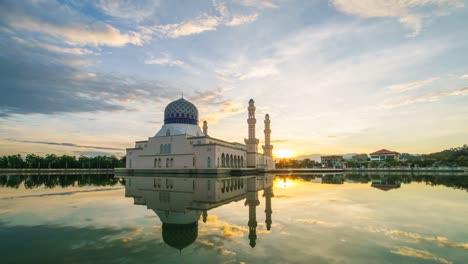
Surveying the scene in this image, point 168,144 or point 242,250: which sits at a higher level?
point 168,144

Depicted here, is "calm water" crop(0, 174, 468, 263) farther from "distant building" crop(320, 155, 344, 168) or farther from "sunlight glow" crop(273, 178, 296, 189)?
"distant building" crop(320, 155, 344, 168)

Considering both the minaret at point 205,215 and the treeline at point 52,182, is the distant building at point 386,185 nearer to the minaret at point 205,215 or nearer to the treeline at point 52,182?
the minaret at point 205,215

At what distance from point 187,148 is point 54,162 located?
139 feet

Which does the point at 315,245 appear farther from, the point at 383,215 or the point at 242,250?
the point at 383,215

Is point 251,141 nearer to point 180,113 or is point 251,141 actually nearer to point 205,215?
point 180,113

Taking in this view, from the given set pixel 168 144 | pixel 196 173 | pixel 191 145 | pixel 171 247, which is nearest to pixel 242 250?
pixel 171 247

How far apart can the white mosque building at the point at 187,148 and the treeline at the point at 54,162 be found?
2445 centimetres

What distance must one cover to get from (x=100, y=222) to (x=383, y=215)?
8.13 m

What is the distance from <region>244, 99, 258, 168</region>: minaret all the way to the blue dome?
10.5m

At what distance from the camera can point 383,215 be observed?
8.58 meters

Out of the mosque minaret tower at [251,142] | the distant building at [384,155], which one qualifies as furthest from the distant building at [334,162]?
the mosque minaret tower at [251,142]

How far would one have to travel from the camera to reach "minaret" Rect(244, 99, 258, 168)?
5344cm

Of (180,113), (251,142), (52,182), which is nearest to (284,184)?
(52,182)

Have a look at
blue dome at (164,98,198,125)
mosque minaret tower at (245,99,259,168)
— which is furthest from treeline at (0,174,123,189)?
mosque minaret tower at (245,99,259,168)
